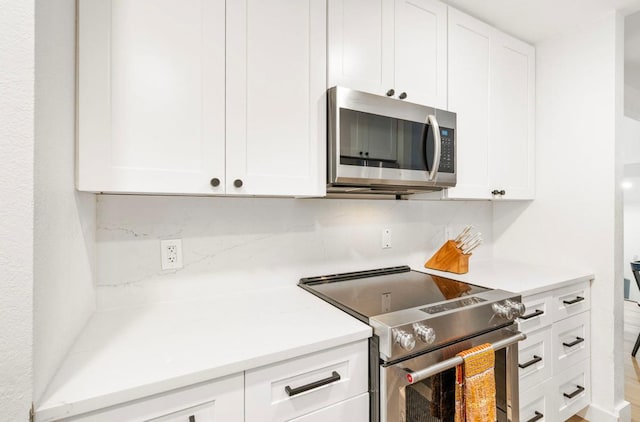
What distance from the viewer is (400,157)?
1432 millimetres

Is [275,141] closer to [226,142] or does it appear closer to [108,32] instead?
[226,142]

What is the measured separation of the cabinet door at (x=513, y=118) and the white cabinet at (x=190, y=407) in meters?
1.80

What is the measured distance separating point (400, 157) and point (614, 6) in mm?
1604

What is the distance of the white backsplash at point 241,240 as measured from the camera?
3.99ft

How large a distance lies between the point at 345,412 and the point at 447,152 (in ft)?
4.12

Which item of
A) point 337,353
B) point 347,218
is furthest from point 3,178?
point 347,218

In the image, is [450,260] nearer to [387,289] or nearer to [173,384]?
[387,289]

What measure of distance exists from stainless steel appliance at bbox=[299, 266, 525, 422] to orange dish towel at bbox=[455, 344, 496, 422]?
44 millimetres

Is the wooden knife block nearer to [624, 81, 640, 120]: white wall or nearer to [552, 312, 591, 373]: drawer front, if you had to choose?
→ [552, 312, 591, 373]: drawer front

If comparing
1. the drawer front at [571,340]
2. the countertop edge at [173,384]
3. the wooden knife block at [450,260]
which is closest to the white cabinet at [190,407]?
the countertop edge at [173,384]

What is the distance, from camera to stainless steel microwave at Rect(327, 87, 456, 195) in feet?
4.21

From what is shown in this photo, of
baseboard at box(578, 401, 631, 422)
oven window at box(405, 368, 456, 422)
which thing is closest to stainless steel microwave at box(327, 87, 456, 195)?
oven window at box(405, 368, 456, 422)

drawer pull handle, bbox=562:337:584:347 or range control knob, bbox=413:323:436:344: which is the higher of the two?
range control knob, bbox=413:323:436:344

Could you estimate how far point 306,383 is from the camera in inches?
37.0
